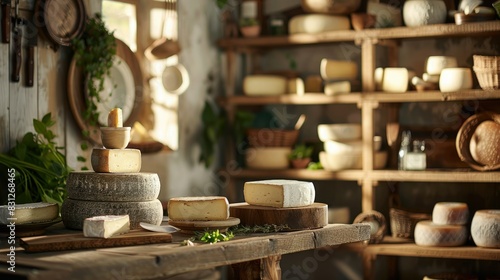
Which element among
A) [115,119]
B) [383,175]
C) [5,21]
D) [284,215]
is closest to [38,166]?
[5,21]

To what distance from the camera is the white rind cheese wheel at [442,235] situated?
213 inches

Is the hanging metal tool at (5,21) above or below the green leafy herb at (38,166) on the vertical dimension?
above

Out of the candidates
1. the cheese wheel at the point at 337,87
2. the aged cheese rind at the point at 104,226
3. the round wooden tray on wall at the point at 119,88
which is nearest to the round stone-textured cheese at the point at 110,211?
the aged cheese rind at the point at 104,226

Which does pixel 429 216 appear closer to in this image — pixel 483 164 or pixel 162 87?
pixel 483 164

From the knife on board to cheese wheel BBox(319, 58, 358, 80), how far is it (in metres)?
2.20

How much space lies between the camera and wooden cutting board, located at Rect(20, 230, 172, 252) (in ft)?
10.1

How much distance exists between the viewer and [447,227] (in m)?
5.43

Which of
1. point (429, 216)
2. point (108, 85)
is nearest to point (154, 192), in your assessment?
point (108, 85)

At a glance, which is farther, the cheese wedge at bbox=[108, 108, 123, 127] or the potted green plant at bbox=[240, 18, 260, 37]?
the potted green plant at bbox=[240, 18, 260, 37]

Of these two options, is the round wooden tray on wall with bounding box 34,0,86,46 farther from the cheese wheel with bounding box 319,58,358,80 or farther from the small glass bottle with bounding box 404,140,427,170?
the small glass bottle with bounding box 404,140,427,170

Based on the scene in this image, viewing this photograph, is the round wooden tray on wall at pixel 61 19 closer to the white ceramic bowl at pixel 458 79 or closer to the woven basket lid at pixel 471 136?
the white ceramic bowl at pixel 458 79

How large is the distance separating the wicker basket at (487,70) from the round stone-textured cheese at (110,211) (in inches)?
104

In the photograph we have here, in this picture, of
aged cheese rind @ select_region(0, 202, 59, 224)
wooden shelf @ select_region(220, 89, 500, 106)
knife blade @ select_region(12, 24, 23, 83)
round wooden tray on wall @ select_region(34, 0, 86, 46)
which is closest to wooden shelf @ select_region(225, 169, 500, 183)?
wooden shelf @ select_region(220, 89, 500, 106)

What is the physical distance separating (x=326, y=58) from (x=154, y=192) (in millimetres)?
2992
